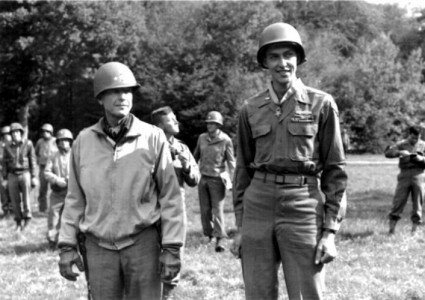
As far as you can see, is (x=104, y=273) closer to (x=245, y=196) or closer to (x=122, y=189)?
(x=122, y=189)

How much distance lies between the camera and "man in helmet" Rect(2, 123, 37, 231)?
43.3ft

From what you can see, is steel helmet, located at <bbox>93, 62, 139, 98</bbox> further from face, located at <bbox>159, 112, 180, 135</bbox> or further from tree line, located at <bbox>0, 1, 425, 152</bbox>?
tree line, located at <bbox>0, 1, 425, 152</bbox>

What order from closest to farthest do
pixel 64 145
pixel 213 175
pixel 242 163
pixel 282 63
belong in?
pixel 282 63
pixel 242 163
pixel 64 145
pixel 213 175

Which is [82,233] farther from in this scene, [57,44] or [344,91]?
[344,91]

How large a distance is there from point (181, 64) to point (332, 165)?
121 ft

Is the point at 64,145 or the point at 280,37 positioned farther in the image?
the point at 64,145

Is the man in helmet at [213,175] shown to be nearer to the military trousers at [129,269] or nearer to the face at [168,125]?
the face at [168,125]

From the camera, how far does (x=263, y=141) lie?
Result: 453 cm

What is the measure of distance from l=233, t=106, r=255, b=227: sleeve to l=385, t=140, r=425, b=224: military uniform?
283 inches

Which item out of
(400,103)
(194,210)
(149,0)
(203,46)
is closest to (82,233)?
(194,210)

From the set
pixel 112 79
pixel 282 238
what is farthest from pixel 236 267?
pixel 112 79

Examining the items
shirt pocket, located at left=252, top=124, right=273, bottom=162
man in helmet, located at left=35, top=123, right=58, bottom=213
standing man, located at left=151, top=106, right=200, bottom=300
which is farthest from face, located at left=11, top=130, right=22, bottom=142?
shirt pocket, located at left=252, top=124, right=273, bottom=162

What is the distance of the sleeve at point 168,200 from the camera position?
4.37 meters

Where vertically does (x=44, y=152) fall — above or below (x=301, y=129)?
below
